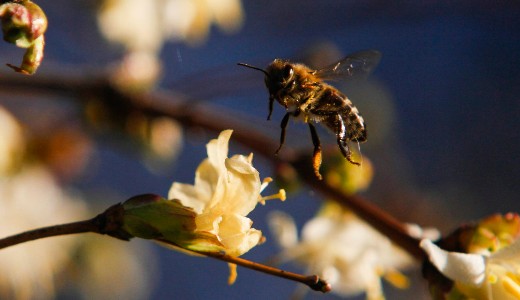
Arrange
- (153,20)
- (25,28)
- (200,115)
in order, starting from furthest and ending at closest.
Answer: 1. (153,20)
2. (200,115)
3. (25,28)

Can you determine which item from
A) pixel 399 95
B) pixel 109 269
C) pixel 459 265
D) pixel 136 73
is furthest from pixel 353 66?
pixel 399 95

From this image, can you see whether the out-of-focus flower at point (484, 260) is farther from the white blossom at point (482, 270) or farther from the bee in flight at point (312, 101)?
the bee in flight at point (312, 101)

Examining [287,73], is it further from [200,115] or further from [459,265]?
[200,115]

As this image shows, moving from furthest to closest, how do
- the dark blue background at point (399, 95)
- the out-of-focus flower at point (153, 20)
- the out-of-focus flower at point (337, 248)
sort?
the dark blue background at point (399, 95) < the out-of-focus flower at point (153, 20) < the out-of-focus flower at point (337, 248)

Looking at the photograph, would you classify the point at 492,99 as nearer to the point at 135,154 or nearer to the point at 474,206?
the point at 474,206

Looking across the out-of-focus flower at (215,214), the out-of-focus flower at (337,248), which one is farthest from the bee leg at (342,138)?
the out-of-focus flower at (337,248)

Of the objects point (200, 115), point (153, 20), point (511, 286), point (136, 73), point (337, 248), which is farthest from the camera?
point (153, 20)

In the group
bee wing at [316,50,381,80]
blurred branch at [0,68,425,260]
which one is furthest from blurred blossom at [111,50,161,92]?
bee wing at [316,50,381,80]
